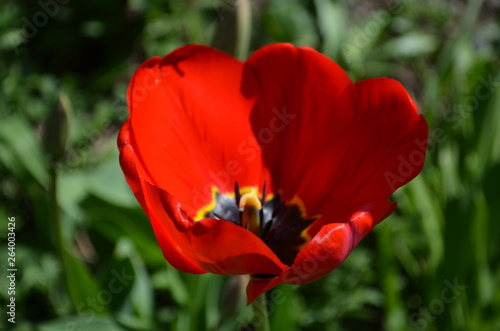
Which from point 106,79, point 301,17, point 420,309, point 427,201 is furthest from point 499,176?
point 106,79

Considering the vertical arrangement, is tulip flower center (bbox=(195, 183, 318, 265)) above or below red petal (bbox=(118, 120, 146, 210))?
below

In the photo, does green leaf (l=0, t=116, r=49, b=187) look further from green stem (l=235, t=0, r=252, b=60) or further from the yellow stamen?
the yellow stamen

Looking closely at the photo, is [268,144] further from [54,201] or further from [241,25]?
[54,201]

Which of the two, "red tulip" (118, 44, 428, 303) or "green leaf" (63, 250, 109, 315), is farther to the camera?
"green leaf" (63, 250, 109, 315)

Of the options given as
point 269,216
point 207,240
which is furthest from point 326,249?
point 269,216

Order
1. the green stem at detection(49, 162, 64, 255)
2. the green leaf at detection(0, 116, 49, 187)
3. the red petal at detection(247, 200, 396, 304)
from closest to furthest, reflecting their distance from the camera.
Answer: the red petal at detection(247, 200, 396, 304)
the green stem at detection(49, 162, 64, 255)
the green leaf at detection(0, 116, 49, 187)

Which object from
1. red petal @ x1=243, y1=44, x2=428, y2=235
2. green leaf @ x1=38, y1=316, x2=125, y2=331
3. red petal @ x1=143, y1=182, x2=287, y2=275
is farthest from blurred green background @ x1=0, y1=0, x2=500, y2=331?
red petal @ x1=143, y1=182, x2=287, y2=275

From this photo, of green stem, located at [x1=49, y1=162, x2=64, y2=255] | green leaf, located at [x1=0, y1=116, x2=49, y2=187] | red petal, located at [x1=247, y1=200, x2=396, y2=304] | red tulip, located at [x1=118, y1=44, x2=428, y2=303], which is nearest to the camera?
red petal, located at [x1=247, y1=200, x2=396, y2=304]
